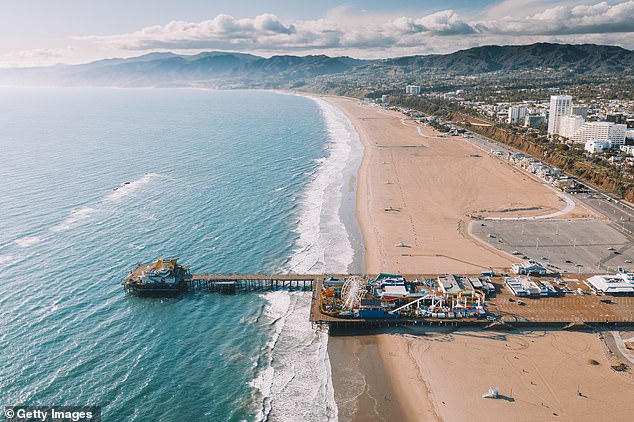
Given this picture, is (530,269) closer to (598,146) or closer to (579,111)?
(598,146)

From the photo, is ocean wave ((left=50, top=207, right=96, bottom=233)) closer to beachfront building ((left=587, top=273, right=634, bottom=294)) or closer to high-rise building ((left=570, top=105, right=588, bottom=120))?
beachfront building ((left=587, top=273, right=634, bottom=294))

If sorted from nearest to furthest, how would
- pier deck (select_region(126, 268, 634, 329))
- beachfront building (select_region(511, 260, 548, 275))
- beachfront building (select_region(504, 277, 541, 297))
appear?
pier deck (select_region(126, 268, 634, 329))
beachfront building (select_region(504, 277, 541, 297))
beachfront building (select_region(511, 260, 548, 275))

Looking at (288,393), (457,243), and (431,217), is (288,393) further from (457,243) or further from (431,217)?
(431,217)

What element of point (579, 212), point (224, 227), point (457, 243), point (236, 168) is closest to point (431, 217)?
point (457, 243)

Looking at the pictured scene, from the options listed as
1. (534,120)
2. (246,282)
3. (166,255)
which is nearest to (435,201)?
(246,282)

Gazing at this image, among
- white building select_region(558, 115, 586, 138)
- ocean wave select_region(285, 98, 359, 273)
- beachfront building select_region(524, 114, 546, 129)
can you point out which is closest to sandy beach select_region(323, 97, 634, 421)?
ocean wave select_region(285, 98, 359, 273)

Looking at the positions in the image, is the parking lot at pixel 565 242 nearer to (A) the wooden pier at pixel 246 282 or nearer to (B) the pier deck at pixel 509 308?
(B) the pier deck at pixel 509 308
